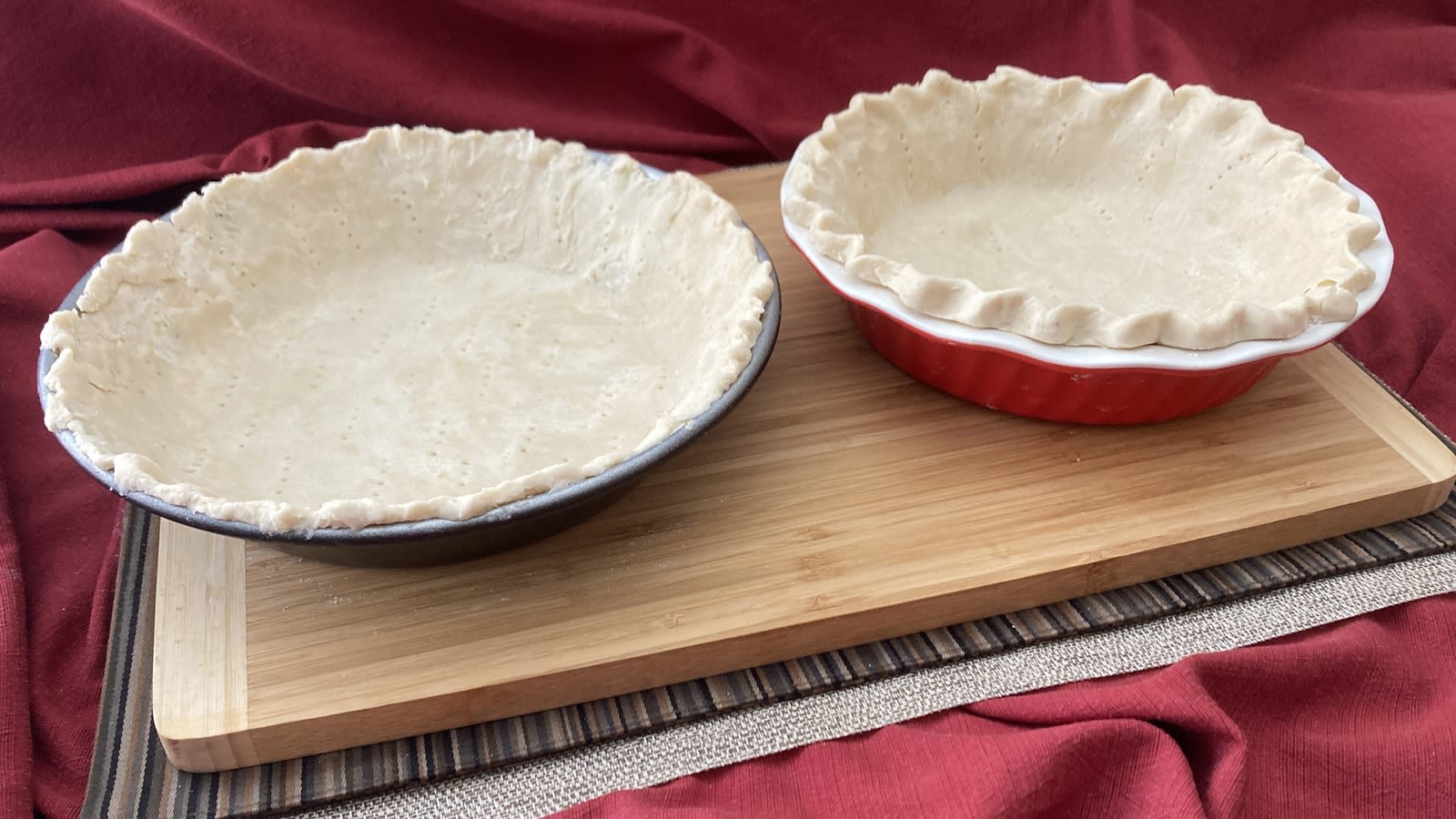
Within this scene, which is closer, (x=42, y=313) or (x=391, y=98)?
(x=42, y=313)

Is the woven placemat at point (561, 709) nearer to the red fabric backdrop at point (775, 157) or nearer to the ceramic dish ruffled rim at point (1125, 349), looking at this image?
the red fabric backdrop at point (775, 157)

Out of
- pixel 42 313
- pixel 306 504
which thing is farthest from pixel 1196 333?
pixel 42 313

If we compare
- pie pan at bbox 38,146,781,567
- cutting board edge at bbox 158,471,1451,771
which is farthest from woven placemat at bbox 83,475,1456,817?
pie pan at bbox 38,146,781,567

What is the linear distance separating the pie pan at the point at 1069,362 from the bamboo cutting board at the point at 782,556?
4 cm

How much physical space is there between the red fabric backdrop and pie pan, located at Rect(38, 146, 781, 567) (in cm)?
23

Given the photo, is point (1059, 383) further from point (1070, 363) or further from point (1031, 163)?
point (1031, 163)

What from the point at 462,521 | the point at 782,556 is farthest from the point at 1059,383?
the point at 462,521

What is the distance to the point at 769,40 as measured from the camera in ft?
5.50

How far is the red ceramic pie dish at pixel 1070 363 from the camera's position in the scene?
1.00 m

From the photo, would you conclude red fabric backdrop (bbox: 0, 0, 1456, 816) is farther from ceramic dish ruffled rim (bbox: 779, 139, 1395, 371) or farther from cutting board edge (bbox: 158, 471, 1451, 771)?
ceramic dish ruffled rim (bbox: 779, 139, 1395, 371)

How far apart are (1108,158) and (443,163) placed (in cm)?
81

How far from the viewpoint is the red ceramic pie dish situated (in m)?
1.00

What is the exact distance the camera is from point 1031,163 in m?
1.42

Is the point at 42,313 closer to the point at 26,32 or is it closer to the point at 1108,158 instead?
the point at 26,32
